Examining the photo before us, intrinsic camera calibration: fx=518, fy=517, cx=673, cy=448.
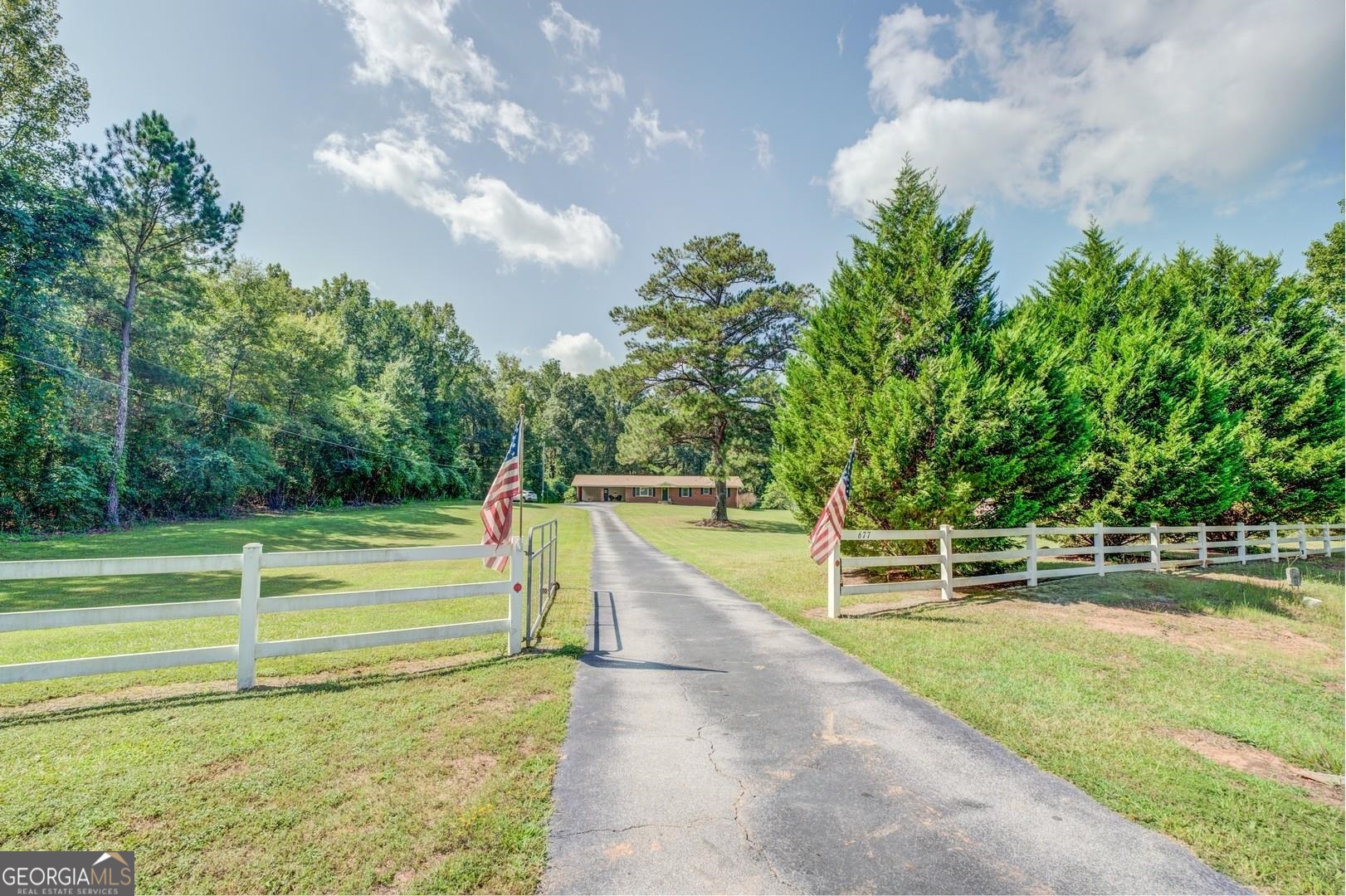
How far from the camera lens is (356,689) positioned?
523 cm

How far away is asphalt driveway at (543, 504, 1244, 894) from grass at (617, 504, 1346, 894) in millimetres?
416

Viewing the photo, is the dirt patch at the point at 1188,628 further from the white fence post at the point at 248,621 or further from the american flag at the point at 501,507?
the white fence post at the point at 248,621

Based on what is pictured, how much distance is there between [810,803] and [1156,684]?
5228mm

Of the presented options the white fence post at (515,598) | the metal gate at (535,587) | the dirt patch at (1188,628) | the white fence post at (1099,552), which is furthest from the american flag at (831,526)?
the white fence post at (1099,552)

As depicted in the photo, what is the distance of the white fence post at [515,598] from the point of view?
652 cm

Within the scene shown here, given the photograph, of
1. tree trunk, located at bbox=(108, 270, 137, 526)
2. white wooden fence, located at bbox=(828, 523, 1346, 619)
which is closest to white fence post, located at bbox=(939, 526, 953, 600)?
white wooden fence, located at bbox=(828, 523, 1346, 619)

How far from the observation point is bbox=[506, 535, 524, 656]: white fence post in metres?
6.52

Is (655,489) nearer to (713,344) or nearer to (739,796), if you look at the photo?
(713,344)

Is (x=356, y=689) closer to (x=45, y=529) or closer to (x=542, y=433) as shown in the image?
(x=45, y=529)

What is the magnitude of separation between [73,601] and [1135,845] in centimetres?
1414

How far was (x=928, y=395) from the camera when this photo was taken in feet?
35.2

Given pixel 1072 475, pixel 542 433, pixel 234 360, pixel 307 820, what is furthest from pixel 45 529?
pixel 542 433

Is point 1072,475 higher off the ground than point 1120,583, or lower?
higher

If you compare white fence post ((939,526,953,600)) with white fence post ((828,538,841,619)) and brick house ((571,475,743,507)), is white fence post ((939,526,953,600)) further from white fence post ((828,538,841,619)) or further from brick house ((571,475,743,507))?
brick house ((571,475,743,507))
